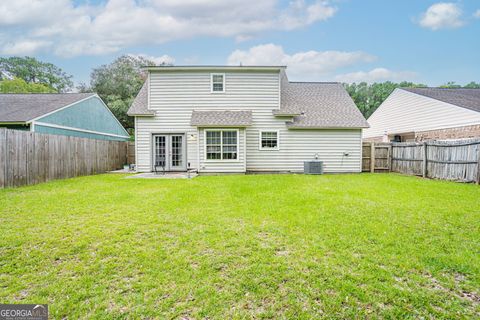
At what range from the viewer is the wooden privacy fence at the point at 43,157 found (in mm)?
7875

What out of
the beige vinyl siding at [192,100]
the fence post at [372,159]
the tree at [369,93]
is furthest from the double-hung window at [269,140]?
the tree at [369,93]

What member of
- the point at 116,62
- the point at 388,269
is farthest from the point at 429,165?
the point at 116,62

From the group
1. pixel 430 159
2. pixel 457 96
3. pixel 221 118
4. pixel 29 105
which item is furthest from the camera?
pixel 457 96

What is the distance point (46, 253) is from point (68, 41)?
3094cm

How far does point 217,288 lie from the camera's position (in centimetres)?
239

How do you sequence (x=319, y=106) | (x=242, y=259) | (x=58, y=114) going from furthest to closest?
1. (x=58, y=114)
2. (x=319, y=106)
3. (x=242, y=259)

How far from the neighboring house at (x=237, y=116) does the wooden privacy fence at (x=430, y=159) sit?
1624 millimetres

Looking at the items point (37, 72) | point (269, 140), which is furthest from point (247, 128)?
point (37, 72)

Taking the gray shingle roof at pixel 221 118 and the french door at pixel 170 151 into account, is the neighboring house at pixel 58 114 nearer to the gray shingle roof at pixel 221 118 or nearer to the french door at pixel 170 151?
the french door at pixel 170 151

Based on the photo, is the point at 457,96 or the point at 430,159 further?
the point at 457,96

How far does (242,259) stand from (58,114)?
16.0 metres

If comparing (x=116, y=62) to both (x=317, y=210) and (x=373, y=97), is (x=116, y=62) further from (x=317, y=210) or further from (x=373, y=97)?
(x=373, y=97)

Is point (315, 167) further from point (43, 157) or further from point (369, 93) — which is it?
point (369, 93)

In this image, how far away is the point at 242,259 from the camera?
2984mm
